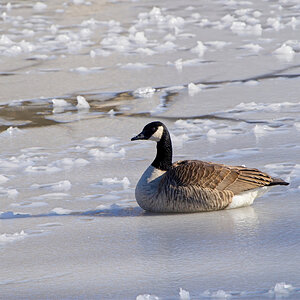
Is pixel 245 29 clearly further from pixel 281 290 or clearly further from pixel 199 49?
pixel 281 290

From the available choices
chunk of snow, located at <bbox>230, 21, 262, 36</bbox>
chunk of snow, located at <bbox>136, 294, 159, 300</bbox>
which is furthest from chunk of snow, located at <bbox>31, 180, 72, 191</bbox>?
chunk of snow, located at <bbox>230, 21, 262, 36</bbox>

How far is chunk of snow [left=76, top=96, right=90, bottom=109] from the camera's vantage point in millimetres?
9273

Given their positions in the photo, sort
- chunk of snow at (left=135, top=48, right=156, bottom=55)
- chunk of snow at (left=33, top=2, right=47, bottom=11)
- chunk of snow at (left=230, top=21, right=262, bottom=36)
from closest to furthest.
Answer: chunk of snow at (left=135, top=48, right=156, bottom=55) → chunk of snow at (left=230, top=21, right=262, bottom=36) → chunk of snow at (left=33, top=2, right=47, bottom=11)

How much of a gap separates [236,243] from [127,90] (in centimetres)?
566

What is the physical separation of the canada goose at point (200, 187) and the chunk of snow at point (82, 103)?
3.81 m

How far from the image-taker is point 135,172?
259 inches

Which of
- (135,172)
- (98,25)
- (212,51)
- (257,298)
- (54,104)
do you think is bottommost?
(257,298)

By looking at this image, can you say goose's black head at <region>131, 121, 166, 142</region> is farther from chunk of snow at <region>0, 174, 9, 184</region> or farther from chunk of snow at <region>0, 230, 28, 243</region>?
chunk of snow at <region>0, 174, 9, 184</region>

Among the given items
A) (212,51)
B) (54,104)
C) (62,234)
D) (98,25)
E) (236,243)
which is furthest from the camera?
(98,25)

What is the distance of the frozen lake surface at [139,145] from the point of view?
4211mm

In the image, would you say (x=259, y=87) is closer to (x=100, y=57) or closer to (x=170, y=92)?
(x=170, y=92)

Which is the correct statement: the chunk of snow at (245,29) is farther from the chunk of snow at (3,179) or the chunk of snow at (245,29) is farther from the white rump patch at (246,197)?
the white rump patch at (246,197)

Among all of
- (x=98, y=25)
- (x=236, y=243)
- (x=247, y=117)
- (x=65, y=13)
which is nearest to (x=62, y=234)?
(x=236, y=243)

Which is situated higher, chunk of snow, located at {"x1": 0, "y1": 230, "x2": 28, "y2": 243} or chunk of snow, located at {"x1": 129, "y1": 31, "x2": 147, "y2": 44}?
chunk of snow, located at {"x1": 129, "y1": 31, "x2": 147, "y2": 44}
